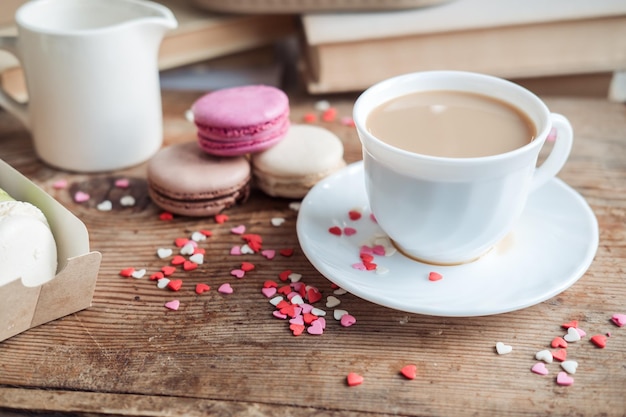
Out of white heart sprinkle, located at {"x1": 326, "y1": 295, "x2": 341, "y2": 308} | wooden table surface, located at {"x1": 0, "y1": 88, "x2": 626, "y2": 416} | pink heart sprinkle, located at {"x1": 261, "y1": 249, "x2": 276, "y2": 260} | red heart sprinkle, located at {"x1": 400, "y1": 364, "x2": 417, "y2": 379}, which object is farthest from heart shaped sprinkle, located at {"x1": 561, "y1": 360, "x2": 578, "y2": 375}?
pink heart sprinkle, located at {"x1": 261, "y1": 249, "x2": 276, "y2": 260}

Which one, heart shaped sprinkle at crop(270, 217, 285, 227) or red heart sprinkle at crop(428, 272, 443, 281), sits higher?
red heart sprinkle at crop(428, 272, 443, 281)

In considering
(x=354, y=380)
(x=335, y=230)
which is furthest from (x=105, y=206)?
(x=354, y=380)

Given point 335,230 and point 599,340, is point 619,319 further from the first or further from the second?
point 335,230

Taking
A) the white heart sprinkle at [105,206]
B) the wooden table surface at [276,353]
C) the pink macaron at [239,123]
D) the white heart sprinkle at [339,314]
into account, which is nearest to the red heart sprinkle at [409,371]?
the wooden table surface at [276,353]

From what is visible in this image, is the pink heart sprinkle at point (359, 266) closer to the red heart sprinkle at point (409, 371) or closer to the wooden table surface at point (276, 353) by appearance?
the wooden table surface at point (276, 353)

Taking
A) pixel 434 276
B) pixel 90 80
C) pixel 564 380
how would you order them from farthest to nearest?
pixel 90 80, pixel 434 276, pixel 564 380

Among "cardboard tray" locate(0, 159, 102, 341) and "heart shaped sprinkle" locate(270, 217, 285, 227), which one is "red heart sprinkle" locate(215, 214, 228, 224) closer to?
"heart shaped sprinkle" locate(270, 217, 285, 227)
